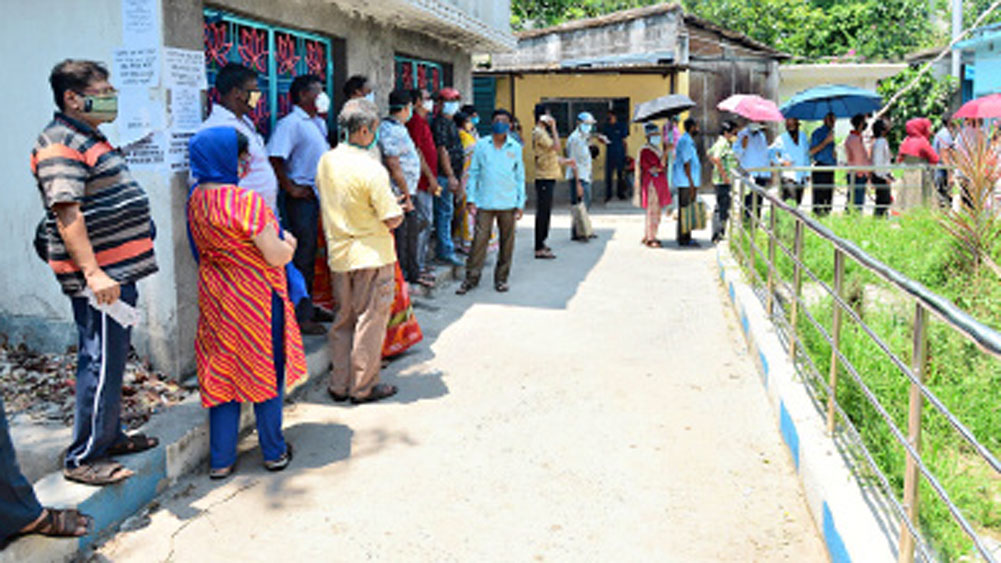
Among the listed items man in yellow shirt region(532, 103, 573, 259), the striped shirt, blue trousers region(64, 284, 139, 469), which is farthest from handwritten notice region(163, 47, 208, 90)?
man in yellow shirt region(532, 103, 573, 259)

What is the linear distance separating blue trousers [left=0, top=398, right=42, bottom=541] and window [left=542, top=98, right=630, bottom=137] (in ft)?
51.7

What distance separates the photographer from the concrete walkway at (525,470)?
374 cm

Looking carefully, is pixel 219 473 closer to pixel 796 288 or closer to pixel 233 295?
pixel 233 295

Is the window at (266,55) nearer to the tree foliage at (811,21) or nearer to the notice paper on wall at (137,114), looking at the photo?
the notice paper on wall at (137,114)

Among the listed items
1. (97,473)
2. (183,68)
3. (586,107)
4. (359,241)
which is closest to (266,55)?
(183,68)

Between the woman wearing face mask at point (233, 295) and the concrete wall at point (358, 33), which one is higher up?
the concrete wall at point (358, 33)

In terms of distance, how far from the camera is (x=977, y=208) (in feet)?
22.0

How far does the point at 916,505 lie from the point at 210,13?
500 centimetres

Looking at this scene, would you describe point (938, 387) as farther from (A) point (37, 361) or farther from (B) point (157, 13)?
(A) point (37, 361)

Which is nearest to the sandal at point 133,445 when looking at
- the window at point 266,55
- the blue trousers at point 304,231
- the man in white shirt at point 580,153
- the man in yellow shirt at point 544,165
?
the blue trousers at point 304,231

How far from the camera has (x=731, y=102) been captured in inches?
484

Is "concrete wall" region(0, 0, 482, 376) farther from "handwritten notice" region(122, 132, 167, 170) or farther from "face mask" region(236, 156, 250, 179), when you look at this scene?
"face mask" region(236, 156, 250, 179)

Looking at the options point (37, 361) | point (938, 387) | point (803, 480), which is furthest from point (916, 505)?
point (37, 361)

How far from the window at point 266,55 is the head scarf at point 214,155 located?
1.94m
